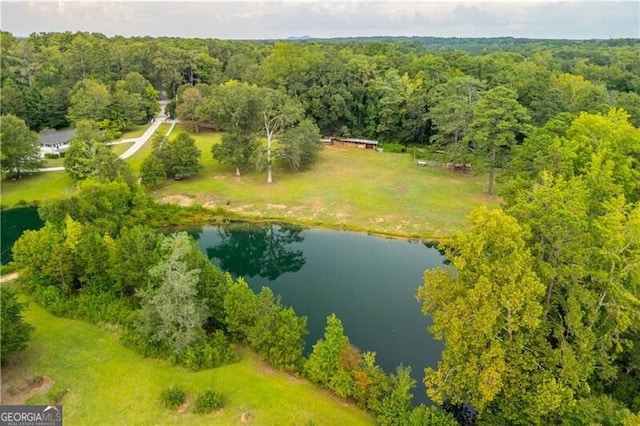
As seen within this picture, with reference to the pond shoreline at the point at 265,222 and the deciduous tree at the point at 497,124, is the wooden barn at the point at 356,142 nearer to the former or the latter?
the deciduous tree at the point at 497,124

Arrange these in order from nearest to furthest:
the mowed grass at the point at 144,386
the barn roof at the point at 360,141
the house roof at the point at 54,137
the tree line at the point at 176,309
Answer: the mowed grass at the point at 144,386 < the tree line at the point at 176,309 < the house roof at the point at 54,137 < the barn roof at the point at 360,141

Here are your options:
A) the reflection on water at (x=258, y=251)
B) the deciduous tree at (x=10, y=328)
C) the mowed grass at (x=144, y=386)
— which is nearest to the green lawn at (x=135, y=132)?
the reflection on water at (x=258, y=251)

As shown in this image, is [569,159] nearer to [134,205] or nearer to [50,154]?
[134,205]

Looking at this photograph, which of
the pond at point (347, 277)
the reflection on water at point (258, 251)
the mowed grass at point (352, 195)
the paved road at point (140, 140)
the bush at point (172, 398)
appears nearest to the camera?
the bush at point (172, 398)

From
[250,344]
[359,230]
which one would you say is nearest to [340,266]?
[359,230]

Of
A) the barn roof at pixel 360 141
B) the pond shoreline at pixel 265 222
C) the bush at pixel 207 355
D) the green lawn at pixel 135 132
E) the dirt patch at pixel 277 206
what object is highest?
the green lawn at pixel 135 132

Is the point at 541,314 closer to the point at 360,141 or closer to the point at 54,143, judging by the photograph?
the point at 360,141

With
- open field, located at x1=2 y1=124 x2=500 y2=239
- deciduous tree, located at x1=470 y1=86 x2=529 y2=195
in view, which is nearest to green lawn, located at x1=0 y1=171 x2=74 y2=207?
open field, located at x1=2 y1=124 x2=500 y2=239

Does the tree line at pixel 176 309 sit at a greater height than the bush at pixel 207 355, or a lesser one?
greater
